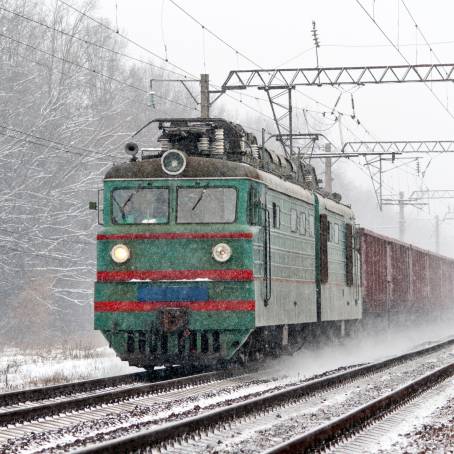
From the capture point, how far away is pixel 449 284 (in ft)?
152

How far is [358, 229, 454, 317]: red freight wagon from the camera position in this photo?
26.2 m

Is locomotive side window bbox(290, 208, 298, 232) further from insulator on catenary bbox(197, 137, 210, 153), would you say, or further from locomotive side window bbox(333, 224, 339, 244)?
locomotive side window bbox(333, 224, 339, 244)

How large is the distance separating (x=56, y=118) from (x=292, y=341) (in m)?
19.2

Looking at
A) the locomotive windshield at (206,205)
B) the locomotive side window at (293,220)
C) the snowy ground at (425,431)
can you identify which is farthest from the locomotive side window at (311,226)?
the snowy ground at (425,431)

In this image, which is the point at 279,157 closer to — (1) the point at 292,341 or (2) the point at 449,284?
(1) the point at 292,341

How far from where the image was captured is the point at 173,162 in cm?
1413

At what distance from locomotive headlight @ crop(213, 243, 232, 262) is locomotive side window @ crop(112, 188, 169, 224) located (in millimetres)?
910

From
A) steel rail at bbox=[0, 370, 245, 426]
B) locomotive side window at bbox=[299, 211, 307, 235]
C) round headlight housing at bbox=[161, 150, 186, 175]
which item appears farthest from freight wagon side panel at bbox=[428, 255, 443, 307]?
round headlight housing at bbox=[161, 150, 186, 175]

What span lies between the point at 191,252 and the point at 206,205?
77 cm

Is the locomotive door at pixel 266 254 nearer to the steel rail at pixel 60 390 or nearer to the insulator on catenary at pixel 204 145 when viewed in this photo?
the insulator on catenary at pixel 204 145

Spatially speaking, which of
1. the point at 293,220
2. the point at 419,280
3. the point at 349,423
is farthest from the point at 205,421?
the point at 419,280

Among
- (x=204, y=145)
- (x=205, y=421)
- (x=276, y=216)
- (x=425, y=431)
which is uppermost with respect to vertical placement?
(x=204, y=145)

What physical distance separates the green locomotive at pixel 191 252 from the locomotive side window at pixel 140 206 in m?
0.01

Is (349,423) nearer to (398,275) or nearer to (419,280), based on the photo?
(398,275)
